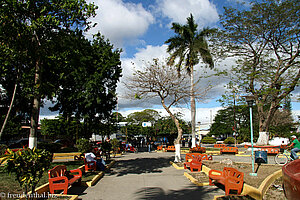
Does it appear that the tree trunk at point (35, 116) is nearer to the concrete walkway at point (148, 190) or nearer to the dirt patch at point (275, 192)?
the concrete walkway at point (148, 190)

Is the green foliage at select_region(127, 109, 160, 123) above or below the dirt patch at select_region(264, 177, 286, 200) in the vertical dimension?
above

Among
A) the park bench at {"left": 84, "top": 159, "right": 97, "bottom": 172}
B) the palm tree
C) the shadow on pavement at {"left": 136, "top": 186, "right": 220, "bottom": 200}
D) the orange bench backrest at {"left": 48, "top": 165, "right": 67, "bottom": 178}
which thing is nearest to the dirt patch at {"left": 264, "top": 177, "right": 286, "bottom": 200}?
the shadow on pavement at {"left": 136, "top": 186, "right": 220, "bottom": 200}

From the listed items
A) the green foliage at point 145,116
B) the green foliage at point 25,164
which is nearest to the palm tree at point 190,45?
the green foliage at point 25,164

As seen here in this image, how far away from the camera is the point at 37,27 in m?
8.95

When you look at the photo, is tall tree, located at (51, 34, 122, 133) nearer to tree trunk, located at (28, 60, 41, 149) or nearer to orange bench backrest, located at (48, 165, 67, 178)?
tree trunk, located at (28, 60, 41, 149)

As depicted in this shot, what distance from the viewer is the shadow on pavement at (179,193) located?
22.8ft

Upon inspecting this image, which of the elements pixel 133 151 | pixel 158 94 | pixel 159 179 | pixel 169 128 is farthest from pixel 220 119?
pixel 159 179

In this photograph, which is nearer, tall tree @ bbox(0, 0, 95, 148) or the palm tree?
tall tree @ bbox(0, 0, 95, 148)

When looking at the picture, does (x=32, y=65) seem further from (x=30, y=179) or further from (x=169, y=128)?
(x=169, y=128)

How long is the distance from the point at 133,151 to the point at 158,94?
1434cm

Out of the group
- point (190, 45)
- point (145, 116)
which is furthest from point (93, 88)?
point (145, 116)

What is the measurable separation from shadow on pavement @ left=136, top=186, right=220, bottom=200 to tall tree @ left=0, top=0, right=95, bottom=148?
5315 millimetres

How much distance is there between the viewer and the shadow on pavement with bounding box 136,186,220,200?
6.95 m

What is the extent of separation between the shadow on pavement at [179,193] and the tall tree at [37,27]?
17.4 feet
